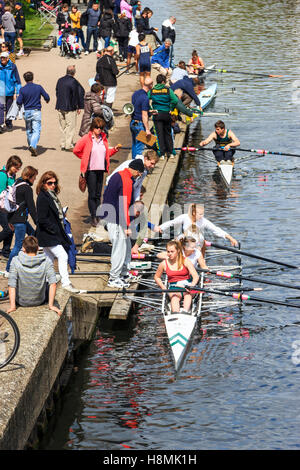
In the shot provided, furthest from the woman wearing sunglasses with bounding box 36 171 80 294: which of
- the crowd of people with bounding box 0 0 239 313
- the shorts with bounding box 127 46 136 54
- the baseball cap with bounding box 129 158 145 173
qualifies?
the shorts with bounding box 127 46 136 54

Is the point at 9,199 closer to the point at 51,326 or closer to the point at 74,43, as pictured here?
the point at 51,326

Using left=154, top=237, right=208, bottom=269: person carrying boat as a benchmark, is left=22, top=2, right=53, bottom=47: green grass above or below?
above

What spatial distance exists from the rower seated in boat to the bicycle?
13.3 ft

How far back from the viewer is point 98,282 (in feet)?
48.8

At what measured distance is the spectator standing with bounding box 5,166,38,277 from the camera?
47.1 ft

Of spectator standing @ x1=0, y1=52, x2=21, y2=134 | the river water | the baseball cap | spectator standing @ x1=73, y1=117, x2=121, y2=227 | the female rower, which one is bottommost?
the river water

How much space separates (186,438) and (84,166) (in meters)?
6.81

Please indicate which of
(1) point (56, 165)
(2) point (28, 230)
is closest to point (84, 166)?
(2) point (28, 230)

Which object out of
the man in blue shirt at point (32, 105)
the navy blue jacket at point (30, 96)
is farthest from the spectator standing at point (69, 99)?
the navy blue jacket at point (30, 96)

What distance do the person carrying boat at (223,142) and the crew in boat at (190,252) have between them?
852 cm

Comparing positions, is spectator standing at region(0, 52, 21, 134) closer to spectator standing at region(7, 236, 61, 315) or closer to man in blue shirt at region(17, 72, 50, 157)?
man in blue shirt at region(17, 72, 50, 157)

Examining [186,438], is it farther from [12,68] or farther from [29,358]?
[12,68]

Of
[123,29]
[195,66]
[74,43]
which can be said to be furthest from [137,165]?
[74,43]

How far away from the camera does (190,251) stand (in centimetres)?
1521
